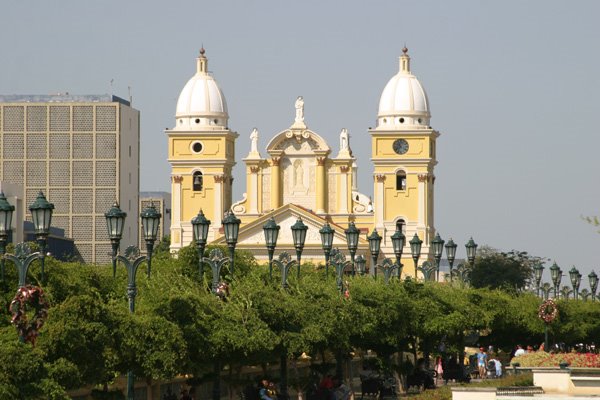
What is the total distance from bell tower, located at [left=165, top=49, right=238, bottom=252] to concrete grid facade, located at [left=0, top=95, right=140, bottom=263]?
4614cm

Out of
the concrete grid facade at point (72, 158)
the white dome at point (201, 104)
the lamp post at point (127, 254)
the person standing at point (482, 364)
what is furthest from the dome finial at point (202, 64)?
the lamp post at point (127, 254)

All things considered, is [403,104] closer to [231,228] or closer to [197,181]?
[197,181]

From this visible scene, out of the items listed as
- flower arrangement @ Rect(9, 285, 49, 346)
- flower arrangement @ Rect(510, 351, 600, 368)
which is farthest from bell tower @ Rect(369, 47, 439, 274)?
flower arrangement @ Rect(9, 285, 49, 346)

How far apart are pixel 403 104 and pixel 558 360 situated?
79592 mm

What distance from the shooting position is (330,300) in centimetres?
4966

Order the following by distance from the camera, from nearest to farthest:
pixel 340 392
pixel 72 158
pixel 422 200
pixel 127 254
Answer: pixel 127 254 < pixel 340 392 < pixel 422 200 < pixel 72 158

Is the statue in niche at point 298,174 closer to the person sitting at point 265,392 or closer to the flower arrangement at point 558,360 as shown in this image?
the flower arrangement at point 558,360

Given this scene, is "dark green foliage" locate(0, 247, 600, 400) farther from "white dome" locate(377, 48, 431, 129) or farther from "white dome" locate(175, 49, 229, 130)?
"white dome" locate(175, 49, 229, 130)

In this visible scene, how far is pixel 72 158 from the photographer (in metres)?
184

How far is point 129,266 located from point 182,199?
332ft

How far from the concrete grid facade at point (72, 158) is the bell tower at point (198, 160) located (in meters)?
46.1

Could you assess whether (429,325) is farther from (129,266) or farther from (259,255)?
(259,255)

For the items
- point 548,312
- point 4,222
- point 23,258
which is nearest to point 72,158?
point 548,312

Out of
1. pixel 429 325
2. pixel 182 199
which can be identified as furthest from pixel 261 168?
pixel 429 325
